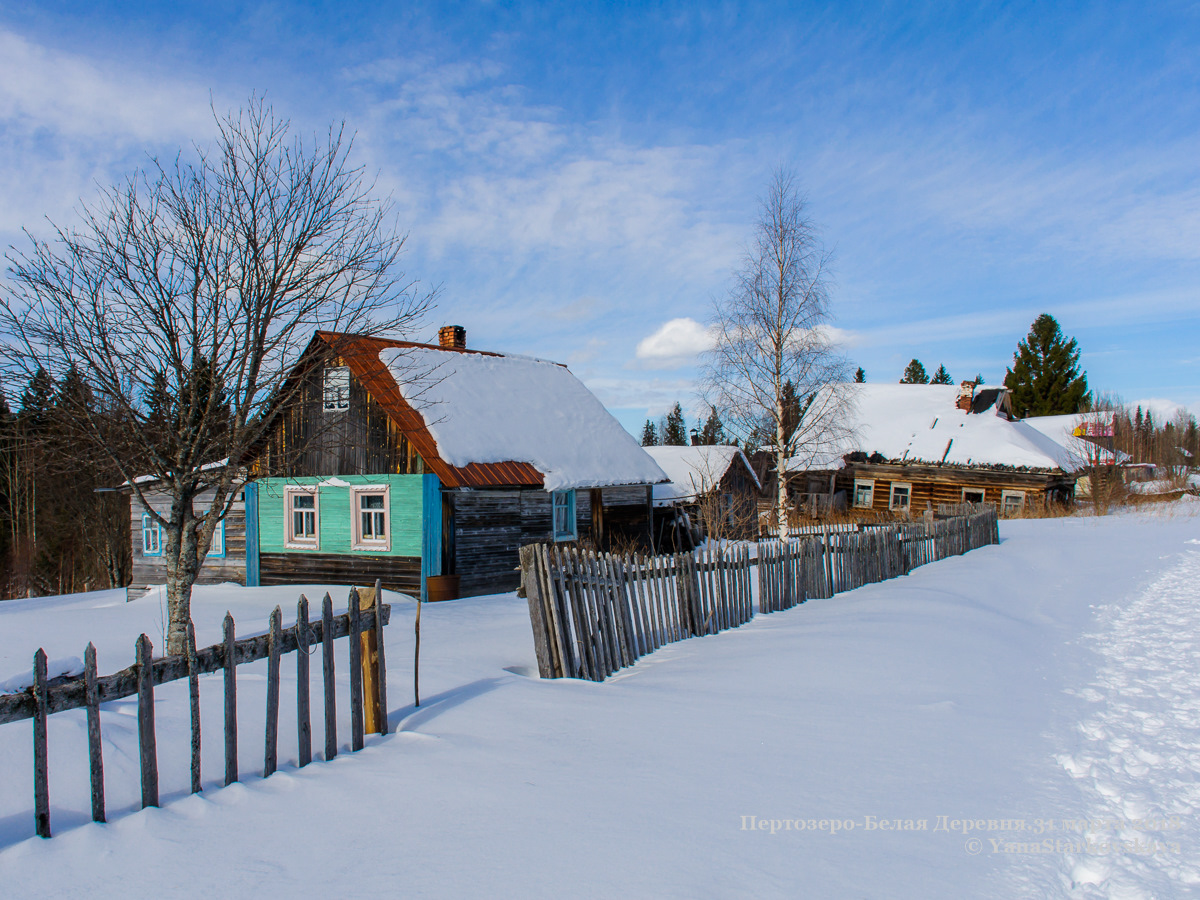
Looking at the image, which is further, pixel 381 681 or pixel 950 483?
pixel 950 483

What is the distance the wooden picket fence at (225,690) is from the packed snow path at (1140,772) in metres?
4.00

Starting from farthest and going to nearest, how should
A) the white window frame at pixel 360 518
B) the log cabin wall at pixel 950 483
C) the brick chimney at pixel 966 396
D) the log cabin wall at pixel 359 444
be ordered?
1. the brick chimney at pixel 966 396
2. the log cabin wall at pixel 950 483
3. the white window frame at pixel 360 518
4. the log cabin wall at pixel 359 444

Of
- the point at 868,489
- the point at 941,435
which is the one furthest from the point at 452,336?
the point at 941,435

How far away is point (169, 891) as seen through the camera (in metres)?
2.81

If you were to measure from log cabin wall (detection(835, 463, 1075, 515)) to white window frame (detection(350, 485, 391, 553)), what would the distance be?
2630cm

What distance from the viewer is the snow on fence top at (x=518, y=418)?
15.3m

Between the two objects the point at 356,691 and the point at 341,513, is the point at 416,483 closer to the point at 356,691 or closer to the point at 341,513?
the point at 341,513

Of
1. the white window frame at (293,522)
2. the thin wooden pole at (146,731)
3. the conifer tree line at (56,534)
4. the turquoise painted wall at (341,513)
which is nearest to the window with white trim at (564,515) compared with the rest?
the turquoise painted wall at (341,513)

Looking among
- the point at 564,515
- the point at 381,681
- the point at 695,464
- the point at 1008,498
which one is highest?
the point at 695,464

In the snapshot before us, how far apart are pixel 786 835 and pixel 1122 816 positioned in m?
1.99

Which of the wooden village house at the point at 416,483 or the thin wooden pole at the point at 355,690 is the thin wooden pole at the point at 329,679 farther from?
the wooden village house at the point at 416,483

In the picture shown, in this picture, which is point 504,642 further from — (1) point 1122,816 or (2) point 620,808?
(1) point 1122,816

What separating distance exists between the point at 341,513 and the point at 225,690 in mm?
12309

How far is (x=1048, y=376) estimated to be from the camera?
192ft
